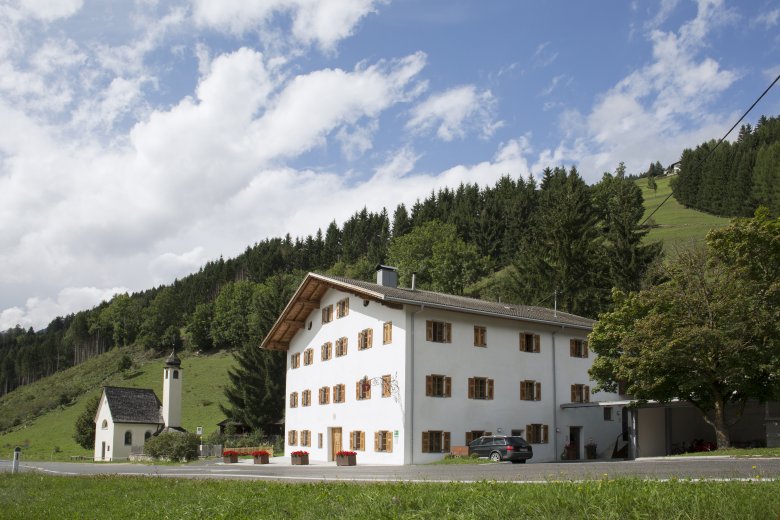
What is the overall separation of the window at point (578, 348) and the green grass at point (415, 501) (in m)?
29.6

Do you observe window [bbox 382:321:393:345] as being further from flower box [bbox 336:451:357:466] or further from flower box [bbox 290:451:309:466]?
flower box [bbox 290:451:309:466]

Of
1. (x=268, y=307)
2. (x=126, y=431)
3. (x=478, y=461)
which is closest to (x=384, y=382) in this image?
(x=478, y=461)

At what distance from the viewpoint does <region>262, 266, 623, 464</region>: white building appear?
1517 inches

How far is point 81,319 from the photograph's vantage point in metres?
180

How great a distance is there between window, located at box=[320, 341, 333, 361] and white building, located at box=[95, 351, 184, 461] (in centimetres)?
2880

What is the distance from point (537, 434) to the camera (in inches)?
1678

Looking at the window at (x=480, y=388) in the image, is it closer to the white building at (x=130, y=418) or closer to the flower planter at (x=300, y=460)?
the flower planter at (x=300, y=460)

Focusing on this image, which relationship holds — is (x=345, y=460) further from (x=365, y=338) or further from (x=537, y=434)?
(x=537, y=434)

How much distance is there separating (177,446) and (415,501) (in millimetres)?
36904

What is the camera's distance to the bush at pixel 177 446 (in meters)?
45.5

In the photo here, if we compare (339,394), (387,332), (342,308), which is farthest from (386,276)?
(339,394)

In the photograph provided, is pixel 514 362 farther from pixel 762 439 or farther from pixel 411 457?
pixel 762 439

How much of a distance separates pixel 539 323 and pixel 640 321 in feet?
32.0

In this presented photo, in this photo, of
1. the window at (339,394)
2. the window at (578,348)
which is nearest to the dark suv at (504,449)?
the window at (339,394)
